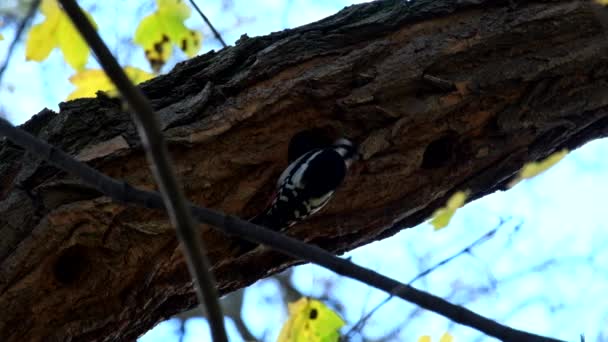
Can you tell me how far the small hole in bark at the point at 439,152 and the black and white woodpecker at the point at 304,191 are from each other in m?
0.33

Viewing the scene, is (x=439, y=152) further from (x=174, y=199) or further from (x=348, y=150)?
(x=174, y=199)

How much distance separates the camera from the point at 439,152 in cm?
392

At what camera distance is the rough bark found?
3.41 metres

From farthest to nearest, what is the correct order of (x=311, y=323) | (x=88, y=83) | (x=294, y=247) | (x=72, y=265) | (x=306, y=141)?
1. (x=306, y=141)
2. (x=88, y=83)
3. (x=72, y=265)
4. (x=311, y=323)
5. (x=294, y=247)

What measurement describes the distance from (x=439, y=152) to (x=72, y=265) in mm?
1596

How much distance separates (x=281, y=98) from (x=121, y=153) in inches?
27.2

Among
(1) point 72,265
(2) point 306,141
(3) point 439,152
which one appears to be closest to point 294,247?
(1) point 72,265

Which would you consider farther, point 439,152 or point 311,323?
point 439,152

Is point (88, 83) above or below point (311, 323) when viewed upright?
above

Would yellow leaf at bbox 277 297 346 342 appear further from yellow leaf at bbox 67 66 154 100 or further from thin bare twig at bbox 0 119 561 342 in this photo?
yellow leaf at bbox 67 66 154 100

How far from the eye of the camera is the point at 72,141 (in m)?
3.38

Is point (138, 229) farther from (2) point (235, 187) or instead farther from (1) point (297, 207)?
(1) point (297, 207)

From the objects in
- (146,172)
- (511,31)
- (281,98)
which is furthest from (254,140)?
(511,31)

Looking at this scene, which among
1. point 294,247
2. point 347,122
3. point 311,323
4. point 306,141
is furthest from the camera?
point 306,141
